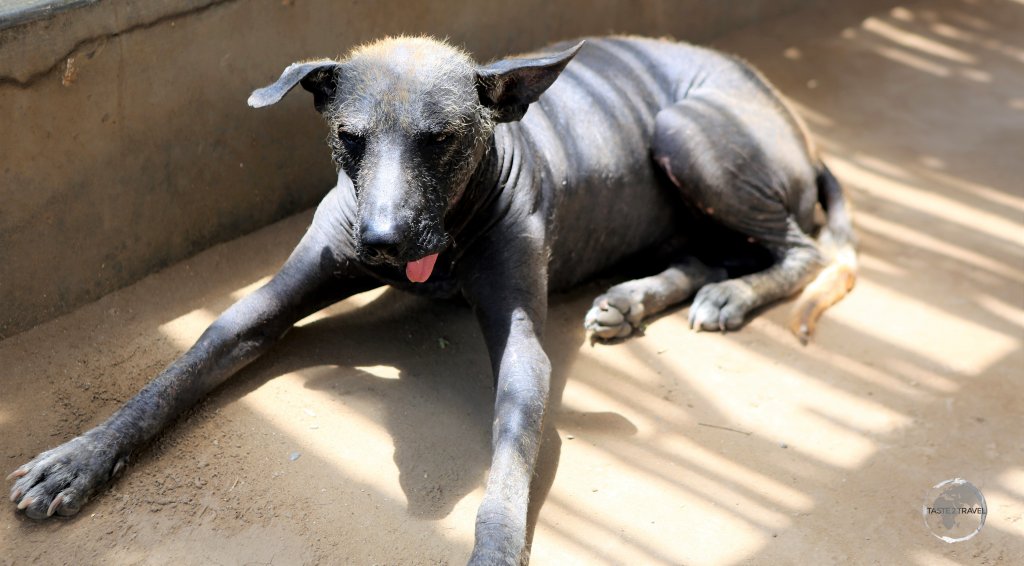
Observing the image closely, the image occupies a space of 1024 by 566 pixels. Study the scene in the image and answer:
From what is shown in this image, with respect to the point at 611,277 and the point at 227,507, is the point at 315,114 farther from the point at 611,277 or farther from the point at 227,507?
the point at 227,507

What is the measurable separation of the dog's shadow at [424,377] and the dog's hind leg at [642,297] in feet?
0.41

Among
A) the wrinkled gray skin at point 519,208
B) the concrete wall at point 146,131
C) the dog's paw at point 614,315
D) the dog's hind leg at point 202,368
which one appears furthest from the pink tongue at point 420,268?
the concrete wall at point 146,131

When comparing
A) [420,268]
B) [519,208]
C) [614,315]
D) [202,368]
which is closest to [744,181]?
[614,315]

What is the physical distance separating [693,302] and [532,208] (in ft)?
3.21

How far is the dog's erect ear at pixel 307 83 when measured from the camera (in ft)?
11.7

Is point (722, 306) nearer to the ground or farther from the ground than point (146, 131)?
nearer to the ground

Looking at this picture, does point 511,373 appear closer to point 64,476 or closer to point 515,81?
point 515,81

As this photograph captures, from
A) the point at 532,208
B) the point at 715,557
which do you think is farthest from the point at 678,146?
the point at 715,557

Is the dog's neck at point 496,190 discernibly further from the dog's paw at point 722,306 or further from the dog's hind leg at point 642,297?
the dog's paw at point 722,306

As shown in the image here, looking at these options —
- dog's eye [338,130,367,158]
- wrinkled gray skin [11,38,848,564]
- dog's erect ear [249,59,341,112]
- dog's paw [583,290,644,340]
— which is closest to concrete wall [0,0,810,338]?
wrinkled gray skin [11,38,848,564]

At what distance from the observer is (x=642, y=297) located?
15.2 ft

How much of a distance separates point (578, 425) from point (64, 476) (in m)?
1.69

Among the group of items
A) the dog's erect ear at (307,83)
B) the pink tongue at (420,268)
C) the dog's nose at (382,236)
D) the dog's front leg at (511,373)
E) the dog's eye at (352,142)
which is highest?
the dog's erect ear at (307,83)

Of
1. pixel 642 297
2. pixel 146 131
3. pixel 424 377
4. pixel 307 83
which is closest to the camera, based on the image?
pixel 307 83
